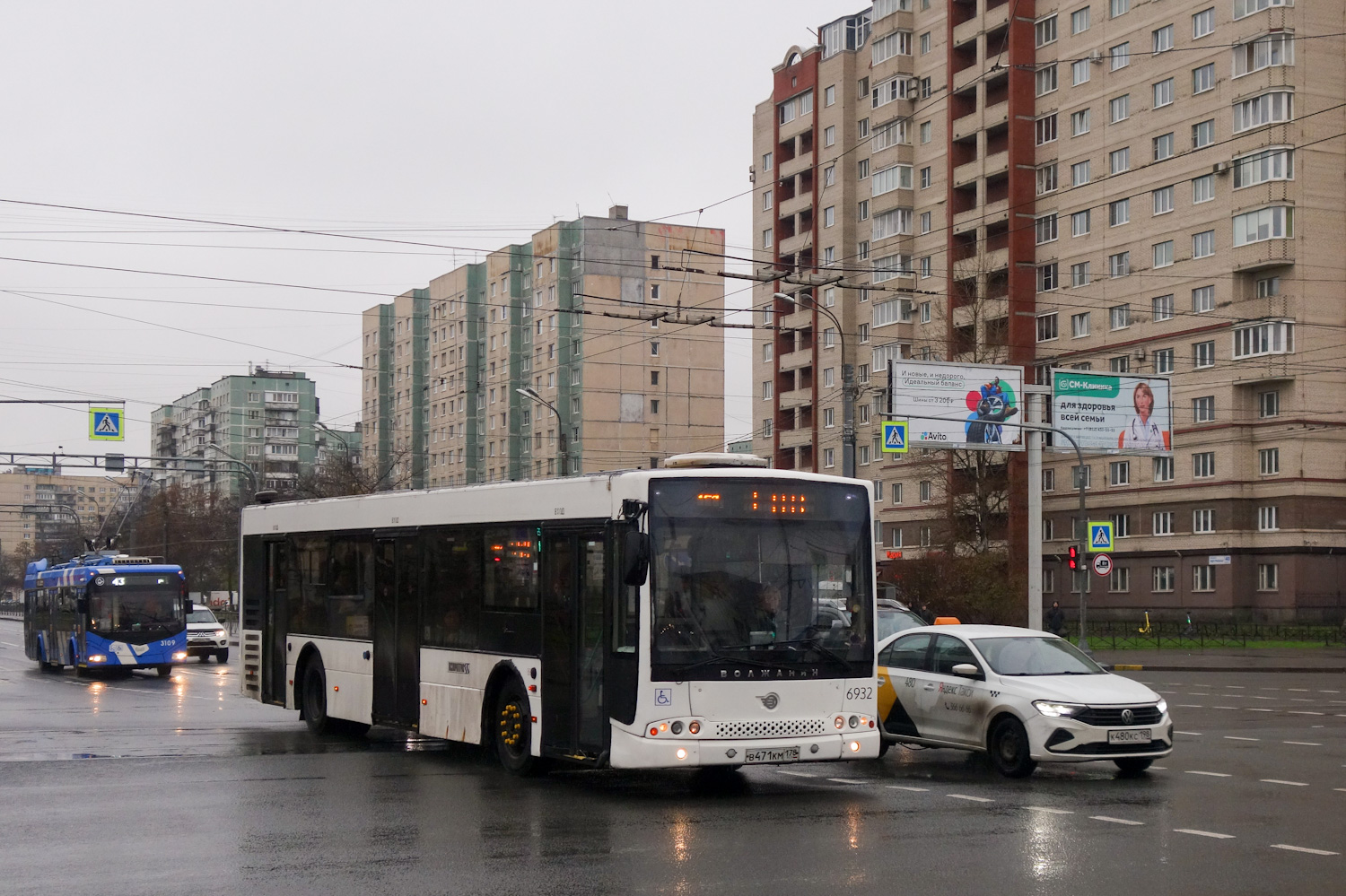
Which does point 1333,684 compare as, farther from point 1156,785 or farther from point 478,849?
point 478,849

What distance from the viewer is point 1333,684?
32719 millimetres

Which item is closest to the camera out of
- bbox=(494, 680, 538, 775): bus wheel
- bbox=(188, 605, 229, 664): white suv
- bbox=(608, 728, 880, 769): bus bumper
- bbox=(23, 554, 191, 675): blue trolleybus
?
bbox=(608, 728, 880, 769): bus bumper

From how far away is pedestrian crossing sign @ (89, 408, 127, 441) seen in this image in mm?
40719

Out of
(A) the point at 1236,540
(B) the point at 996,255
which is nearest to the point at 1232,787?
(A) the point at 1236,540

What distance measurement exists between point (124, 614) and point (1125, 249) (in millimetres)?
46514

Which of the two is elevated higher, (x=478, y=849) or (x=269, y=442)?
(x=269, y=442)

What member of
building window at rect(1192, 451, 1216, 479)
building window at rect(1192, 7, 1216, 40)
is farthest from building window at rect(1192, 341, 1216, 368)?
building window at rect(1192, 7, 1216, 40)

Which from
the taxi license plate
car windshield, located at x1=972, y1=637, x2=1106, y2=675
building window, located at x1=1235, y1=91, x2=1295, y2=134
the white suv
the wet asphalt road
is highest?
building window, located at x1=1235, y1=91, x2=1295, y2=134

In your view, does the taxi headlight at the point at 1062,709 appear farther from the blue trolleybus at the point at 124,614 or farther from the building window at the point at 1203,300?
the building window at the point at 1203,300

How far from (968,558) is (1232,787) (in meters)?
39.0

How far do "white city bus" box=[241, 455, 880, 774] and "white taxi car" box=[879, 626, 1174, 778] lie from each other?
2004 mm

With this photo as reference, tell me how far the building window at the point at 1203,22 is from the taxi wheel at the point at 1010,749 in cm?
5493

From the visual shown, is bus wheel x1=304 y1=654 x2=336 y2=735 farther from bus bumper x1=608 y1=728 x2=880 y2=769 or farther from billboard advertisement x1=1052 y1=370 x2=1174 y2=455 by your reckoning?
billboard advertisement x1=1052 y1=370 x2=1174 y2=455

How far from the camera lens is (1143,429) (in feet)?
133
